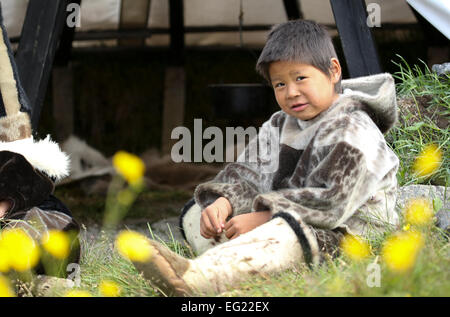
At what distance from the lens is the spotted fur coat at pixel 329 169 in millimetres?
1687

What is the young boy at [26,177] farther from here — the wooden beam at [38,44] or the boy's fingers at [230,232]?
the wooden beam at [38,44]

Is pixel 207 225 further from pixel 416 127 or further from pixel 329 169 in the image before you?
pixel 416 127

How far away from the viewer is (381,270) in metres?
1.34

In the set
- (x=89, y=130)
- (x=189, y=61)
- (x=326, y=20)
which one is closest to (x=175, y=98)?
(x=189, y=61)

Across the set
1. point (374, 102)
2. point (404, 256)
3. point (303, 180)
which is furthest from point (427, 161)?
point (404, 256)

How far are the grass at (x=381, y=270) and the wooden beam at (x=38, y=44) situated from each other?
0.88 metres

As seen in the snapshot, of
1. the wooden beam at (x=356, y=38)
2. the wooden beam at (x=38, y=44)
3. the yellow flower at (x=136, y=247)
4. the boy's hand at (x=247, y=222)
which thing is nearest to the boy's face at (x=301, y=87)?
the boy's hand at (x=247, y=222)

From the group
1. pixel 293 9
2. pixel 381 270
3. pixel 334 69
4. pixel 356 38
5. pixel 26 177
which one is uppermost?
pixel 293 9

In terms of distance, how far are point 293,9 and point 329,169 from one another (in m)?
3.77

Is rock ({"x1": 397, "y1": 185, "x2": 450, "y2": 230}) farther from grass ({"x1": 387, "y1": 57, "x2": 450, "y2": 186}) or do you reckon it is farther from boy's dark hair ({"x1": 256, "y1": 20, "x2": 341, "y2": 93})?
boy's dark hair ({"x1": 256, "y1": 20, "x2": 341, "y2": 93})

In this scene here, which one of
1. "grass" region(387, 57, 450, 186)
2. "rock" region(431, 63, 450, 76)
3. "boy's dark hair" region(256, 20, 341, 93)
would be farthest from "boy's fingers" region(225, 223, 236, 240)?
"rock" region(431, 63, 450, 76)

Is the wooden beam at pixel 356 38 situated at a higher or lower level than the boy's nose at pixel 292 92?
higher

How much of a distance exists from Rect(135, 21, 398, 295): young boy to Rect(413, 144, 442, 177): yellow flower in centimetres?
52

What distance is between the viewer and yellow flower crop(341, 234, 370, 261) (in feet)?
4.67
